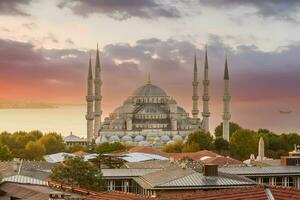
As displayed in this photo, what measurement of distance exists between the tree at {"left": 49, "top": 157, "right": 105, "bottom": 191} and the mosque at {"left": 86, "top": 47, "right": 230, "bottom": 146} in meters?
75.3

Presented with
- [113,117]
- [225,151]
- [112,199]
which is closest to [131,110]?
[113,117]

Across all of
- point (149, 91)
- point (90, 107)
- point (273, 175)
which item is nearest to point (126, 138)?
point (90, 107)

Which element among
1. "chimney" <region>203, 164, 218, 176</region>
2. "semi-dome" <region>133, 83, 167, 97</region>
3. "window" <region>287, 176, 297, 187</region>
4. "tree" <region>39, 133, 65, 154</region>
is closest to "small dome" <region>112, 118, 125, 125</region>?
"semi-dome" <region>133, 83, 167, 97</region>

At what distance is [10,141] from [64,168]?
246 ft

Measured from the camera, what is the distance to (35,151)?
86.6 metres

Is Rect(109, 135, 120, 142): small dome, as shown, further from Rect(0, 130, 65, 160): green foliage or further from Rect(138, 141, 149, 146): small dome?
Rect(0, 130, 65, 160): green foliage

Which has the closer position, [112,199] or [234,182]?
[112,199]

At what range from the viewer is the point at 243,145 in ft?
294

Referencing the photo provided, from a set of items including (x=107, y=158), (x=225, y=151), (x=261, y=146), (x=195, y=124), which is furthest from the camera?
(x=195, y=124)

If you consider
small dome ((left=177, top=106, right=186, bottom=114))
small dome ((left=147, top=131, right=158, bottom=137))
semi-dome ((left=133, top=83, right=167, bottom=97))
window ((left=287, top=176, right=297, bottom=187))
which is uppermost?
semi-dome ((left=133, top=83, right=167, bottom=97))

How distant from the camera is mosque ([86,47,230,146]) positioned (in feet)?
371

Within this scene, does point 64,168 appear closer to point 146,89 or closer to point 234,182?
point 234,182

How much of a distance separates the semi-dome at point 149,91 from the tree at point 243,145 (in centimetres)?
4761

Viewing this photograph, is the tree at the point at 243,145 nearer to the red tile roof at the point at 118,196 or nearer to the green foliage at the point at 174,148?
the green foliage at the point at 174,148
